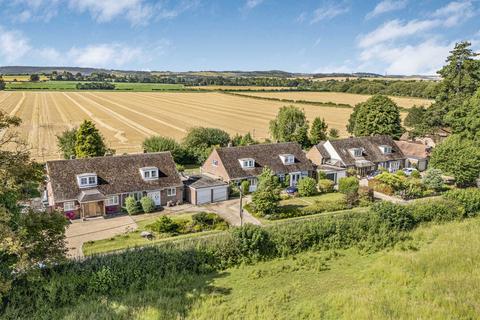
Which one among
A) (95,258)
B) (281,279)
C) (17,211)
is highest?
(17,211)

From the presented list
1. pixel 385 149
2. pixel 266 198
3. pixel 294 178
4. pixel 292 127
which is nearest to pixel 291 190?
pixel 294 178

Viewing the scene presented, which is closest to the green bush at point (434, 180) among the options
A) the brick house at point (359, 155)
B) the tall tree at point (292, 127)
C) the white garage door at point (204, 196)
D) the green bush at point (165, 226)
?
the brick house at point (359, 155)

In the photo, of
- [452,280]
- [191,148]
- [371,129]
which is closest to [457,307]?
[452,280]

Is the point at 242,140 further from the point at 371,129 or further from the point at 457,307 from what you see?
the point at 457,307

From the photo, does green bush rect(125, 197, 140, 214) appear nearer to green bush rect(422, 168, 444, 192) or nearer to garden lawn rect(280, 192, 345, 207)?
garden lawn rect(280, 192, 345, 207)

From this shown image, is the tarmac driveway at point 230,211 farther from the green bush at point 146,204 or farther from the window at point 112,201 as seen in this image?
the window at point 112,201

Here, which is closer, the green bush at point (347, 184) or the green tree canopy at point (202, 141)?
the green bush at point (347, 184)
